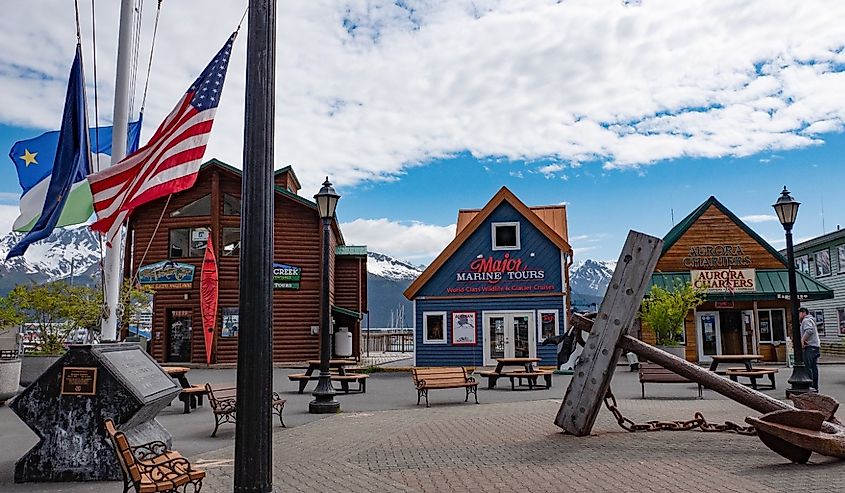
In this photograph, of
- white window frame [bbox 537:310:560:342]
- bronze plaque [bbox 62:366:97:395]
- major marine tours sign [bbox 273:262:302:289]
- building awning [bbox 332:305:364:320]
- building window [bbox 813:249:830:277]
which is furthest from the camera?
building window [bbox 813:249:830:277]

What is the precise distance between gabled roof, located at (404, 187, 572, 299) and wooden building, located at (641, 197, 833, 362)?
568cm

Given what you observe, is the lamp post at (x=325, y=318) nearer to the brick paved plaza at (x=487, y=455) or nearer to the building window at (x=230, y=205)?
the brick paved plaza at (x=487, y=455)

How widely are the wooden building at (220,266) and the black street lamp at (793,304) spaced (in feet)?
63.3

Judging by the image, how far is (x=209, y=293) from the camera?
2714 cm

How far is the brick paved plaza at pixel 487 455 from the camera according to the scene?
6.87 m

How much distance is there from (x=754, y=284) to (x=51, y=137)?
26.2 metres

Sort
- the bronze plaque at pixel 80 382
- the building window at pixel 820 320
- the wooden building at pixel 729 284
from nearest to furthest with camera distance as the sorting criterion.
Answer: the bronze plaque at pixel 80 382 → the wooden building at pixel 729 284 → the building window at pixel 820 320

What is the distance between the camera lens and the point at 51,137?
1212 centimetres

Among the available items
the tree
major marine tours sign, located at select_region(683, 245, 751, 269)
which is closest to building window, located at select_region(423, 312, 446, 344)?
the tree

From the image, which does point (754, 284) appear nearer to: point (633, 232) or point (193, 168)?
point (633, 232)

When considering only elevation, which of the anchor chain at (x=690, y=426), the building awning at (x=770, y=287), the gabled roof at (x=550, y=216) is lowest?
the anchor chain at (x=690, y=426)

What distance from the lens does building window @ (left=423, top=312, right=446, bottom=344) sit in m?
28.6

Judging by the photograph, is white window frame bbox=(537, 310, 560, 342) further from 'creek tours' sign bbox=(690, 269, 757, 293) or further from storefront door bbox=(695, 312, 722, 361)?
storefront door bbox=(695, 312, 722, 361)

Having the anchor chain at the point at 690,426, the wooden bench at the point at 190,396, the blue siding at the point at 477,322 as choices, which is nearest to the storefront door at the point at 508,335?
the blue siding at the point at 477,322
